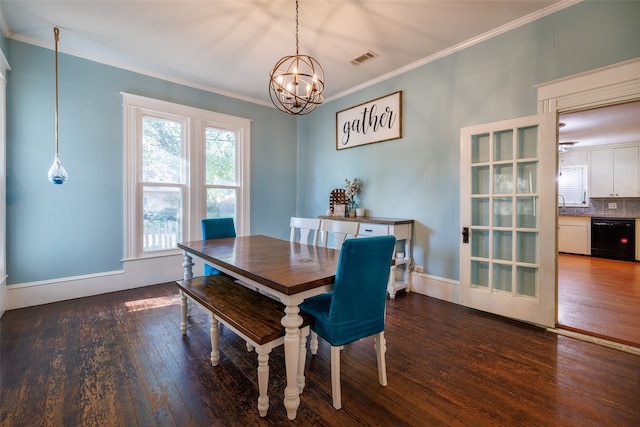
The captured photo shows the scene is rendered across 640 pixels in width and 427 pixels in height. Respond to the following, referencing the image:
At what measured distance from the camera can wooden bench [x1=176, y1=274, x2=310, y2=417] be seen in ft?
5.02

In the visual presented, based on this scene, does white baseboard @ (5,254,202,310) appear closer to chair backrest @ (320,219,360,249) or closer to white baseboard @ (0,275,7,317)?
white baseboard @ (0,275,7,317)

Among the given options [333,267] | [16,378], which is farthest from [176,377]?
[333,267]

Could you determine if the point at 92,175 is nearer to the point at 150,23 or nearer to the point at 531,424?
the point at 150,23

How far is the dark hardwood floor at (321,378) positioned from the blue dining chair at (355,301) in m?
0.27

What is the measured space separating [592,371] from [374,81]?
3.82 meters

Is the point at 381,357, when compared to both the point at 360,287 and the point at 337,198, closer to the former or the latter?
the point at 360,287

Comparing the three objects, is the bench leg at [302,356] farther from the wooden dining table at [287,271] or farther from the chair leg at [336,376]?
the chair leg at [336,376]

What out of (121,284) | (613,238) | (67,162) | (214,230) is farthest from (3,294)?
(613,238)

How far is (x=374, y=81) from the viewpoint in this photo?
401 cm

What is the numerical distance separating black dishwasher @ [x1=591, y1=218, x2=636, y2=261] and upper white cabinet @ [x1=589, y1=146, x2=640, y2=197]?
795mm

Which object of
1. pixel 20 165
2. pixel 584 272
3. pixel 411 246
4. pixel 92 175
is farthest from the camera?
pixel 584 272

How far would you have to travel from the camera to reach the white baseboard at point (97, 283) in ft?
9.89

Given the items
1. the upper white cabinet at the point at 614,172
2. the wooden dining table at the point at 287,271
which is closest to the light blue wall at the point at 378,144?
the wooden dining table at the point at 287,271

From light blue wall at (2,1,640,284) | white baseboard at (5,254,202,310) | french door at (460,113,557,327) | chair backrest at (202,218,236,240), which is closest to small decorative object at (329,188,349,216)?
light blue wall at (2,1,640,284)
